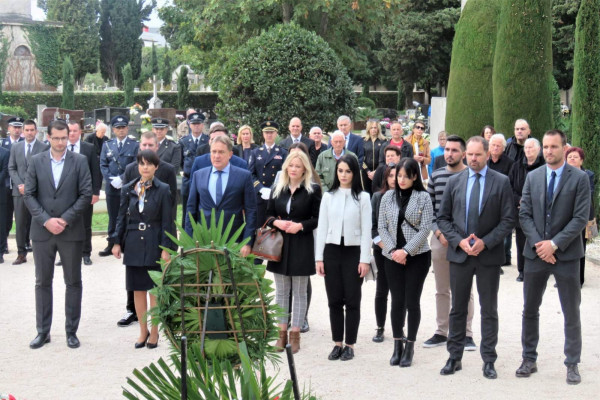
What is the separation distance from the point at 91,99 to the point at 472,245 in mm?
48777

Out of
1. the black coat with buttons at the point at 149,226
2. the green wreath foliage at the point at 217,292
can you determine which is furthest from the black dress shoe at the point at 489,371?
the black coat with buttons at the point at 149,226

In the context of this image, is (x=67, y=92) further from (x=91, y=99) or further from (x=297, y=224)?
(x=297, y=224)

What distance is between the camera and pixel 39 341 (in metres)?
8.39

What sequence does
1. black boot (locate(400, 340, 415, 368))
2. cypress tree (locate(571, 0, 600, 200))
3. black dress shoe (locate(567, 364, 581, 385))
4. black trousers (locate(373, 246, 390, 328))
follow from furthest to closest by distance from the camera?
cypress tree (locate(571, 0, 600, 200))
black trousers (locate(373, 246, 390, 328))
black boot (locate(400, 340, 415, 368))
black dress shoe (locate(567, 364, 581, 385))

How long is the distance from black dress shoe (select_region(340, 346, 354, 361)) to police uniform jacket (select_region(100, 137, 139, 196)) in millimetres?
6073

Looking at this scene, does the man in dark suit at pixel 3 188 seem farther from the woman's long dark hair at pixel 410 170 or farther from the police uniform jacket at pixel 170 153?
the woman's long dark hair at pixel 410 170

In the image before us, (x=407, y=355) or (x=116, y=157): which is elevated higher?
(x=116, y=157)

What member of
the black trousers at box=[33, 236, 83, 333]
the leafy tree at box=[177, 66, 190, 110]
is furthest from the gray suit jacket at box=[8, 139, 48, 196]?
the leafy tree at box=[177, 66, 190, 110]

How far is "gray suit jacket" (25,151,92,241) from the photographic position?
27.9ft

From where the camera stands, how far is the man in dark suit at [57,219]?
848cm

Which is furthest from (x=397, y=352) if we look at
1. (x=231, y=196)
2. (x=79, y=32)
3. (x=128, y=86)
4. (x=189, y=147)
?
(x=79, y=32)

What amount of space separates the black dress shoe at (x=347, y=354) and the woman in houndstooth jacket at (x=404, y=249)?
1.29 ft

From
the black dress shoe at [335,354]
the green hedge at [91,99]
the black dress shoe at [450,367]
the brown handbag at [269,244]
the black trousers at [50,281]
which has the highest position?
the green hedge at [91,99]

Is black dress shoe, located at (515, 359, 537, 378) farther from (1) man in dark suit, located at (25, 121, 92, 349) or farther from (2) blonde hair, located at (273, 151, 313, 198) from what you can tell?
(1) man in dark suit, located at (25, 121, 92, 349)
